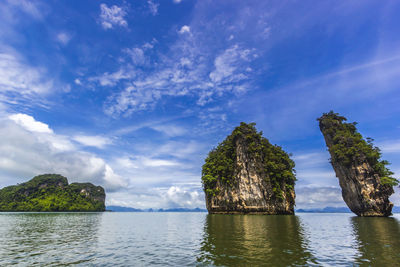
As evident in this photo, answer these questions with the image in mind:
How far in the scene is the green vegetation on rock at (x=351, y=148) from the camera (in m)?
52.1

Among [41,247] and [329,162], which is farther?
[329,162]

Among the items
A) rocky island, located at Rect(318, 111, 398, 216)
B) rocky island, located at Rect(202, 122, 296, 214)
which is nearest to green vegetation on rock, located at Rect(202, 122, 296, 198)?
rocky island, located at Rect(202, 122, 296, 214)

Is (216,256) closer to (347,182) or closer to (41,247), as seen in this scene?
(41,247)

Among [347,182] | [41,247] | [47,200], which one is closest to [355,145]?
[347,182]

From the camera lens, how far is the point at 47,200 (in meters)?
121

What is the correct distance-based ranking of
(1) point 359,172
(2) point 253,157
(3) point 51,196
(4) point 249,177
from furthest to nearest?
1. (3) point 51,196
2. (2) point 253,157
3. (4) point 249,177
4. (1) point 359,172

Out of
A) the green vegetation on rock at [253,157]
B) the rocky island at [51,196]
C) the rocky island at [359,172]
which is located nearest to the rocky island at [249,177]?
the green vegetation on rock at [253,157]

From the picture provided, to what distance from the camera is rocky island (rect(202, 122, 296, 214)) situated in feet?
199

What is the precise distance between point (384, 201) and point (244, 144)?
38.1 metres

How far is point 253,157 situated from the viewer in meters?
64.6

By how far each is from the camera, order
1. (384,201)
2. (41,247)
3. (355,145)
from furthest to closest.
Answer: (355,145) → (384,201) → (41,247)

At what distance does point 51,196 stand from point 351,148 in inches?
6251

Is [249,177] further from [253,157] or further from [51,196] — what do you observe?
[51,196]

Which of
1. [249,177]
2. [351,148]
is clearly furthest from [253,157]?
[351,148]
